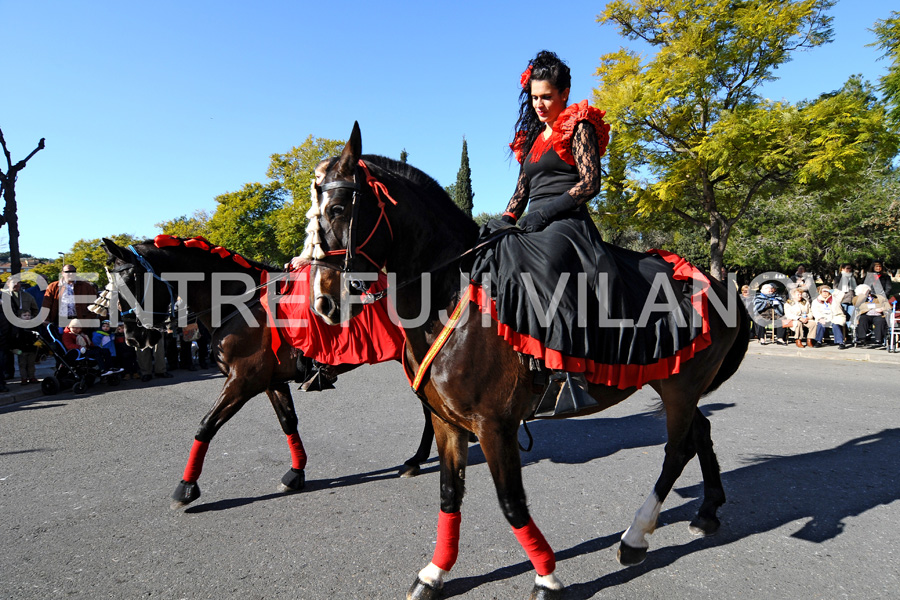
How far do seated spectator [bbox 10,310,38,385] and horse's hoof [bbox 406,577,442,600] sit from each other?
970cm

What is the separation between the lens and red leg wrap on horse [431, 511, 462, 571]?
8.91 feet

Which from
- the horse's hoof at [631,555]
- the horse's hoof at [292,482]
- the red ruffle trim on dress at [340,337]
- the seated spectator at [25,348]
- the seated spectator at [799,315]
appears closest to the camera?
the horse's hoof at [631,555]

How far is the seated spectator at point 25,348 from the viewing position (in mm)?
9133

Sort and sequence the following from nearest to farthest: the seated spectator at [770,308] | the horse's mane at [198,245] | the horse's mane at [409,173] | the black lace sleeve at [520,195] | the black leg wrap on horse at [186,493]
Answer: the horse's mane at [409,173] < the black lace sleeve at [520,195] < the black leg wrap on horse at [186,493] < the horse's mane at [198,245] < the seated spectator at [770,308]

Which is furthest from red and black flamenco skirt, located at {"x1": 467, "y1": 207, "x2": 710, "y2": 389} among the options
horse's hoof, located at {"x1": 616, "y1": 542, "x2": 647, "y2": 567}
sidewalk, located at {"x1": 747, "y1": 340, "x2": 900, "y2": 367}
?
sidewalk, located at {"x1": 747, "y1": 340, "x2": 900, "y2": 367}

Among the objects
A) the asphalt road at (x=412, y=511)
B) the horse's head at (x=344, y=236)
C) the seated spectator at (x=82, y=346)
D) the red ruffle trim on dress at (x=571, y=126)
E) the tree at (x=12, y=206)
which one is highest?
the tree at (x=12, y=206)

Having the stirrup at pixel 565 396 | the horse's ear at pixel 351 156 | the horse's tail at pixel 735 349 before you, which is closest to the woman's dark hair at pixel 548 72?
the horse's ear at pixel 351 156

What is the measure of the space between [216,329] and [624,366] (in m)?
3.31

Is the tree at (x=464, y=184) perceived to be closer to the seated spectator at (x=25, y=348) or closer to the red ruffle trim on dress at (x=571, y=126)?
the seated spectator at (x=25, y=348)

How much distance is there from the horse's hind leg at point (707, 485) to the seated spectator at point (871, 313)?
462 inches

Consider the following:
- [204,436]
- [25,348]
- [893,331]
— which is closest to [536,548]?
[204,436]

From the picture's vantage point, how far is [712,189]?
614 inches

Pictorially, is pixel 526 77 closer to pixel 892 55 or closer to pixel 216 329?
pixel 216 329

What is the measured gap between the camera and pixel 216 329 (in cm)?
439
